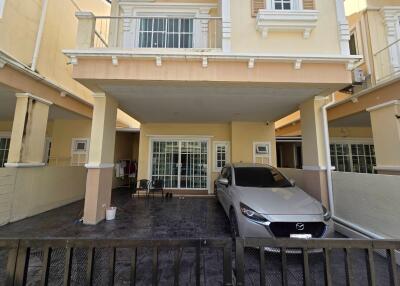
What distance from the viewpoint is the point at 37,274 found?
2590 millimetres

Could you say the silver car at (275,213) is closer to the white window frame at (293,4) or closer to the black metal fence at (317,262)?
the black metal fence at (317,262)

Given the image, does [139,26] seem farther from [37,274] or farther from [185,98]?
[37,274]

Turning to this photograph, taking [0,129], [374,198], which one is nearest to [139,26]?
[374,198]

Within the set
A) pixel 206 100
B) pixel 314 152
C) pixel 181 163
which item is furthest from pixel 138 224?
pixel 314 152

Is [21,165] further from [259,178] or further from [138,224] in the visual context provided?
[259,178]

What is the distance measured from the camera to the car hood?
312cm

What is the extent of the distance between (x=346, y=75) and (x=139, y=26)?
540 centimetres

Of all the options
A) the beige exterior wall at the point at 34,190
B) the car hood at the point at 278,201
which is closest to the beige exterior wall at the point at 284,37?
the car hood at the point at 278,201

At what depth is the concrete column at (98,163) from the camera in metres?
4.54

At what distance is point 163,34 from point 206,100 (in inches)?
90.0

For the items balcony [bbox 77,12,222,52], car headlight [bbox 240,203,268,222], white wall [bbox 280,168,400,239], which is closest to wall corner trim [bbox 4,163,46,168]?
balcony [bbox 77,12,222,52]

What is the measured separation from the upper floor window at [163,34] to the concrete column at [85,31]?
1.43 meters

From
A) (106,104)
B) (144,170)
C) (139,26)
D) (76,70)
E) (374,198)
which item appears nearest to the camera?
(374,198)

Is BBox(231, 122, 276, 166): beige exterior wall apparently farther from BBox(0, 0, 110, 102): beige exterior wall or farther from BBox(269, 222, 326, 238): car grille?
BBox(0, 0, 110, 102): beige exterior wall
